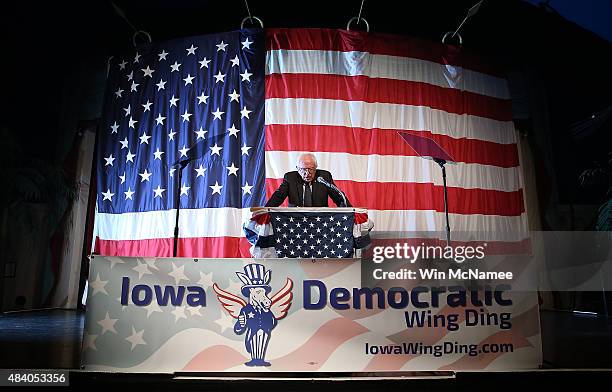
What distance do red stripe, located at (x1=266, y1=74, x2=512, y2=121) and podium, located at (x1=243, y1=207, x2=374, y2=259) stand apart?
2.45m

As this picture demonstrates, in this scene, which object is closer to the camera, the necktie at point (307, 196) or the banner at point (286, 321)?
the banner at point (286, 321)

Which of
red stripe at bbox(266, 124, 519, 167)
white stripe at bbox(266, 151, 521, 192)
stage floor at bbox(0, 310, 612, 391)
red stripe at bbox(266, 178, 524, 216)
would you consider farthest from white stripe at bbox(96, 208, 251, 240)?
stage floor at bbox(0, 310, 612, 391)

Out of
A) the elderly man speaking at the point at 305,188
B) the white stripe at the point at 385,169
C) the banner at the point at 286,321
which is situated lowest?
the banner at the point at 286,321

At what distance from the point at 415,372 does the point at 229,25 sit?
499 centimetres

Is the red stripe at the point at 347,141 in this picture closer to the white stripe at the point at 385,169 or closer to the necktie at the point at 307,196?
the white stripe at the point at 385,169

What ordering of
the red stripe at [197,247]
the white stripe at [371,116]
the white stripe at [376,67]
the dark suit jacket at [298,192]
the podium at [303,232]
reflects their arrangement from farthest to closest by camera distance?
the white stripe at [376,67], the white stripe at [371,116], the red stripe at [197,247], the dark suit jacket at [298,192], the podium at [303,232]

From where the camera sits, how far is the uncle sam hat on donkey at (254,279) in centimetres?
230

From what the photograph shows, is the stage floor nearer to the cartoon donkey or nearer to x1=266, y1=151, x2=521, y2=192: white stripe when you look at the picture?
the cartoon donkey

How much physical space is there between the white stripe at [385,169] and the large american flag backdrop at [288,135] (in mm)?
13

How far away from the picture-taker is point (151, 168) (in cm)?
548

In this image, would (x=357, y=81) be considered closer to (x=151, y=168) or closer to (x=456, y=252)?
(x=151, y=168)

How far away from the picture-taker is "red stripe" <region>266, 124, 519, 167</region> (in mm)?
5160

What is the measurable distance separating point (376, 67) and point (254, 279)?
3944 mm

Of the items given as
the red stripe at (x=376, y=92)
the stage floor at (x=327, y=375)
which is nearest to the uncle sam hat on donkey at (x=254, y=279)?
the stage floor at (x=327, y=375)
